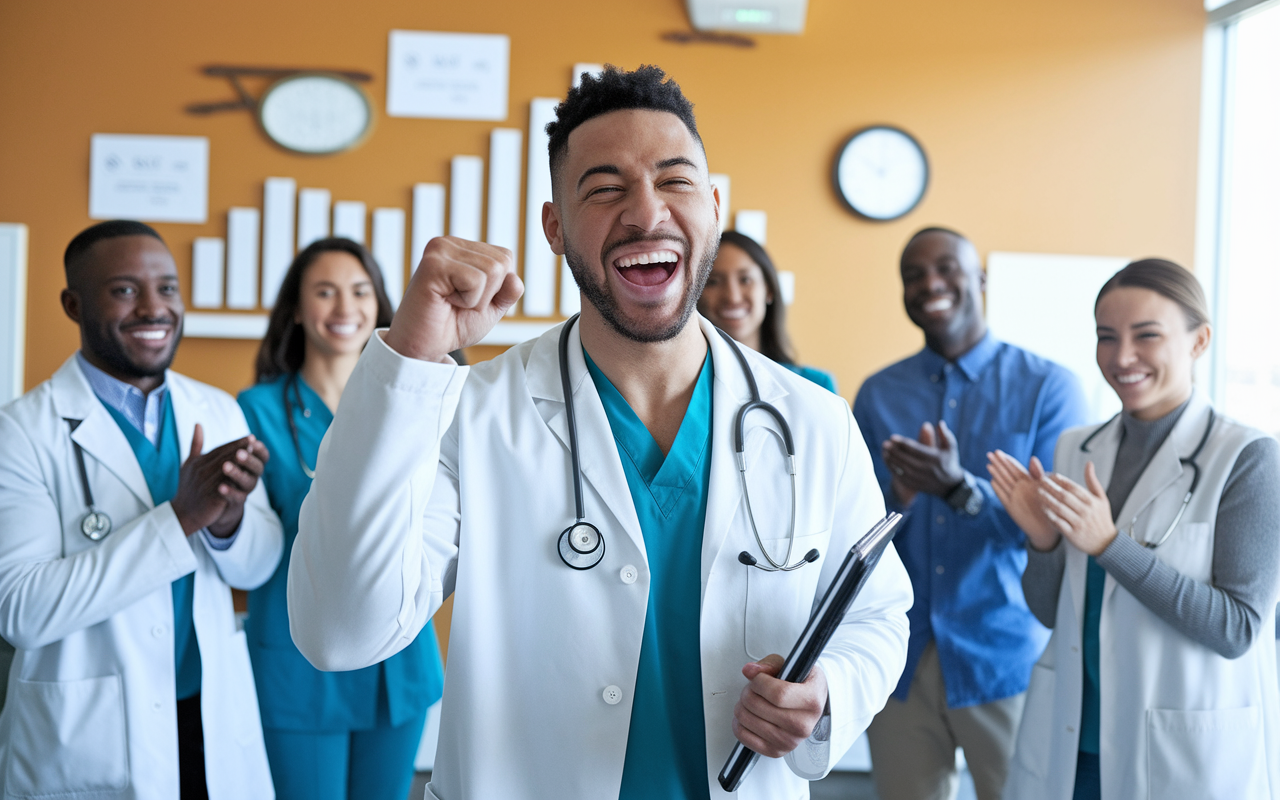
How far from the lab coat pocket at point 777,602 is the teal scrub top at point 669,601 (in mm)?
78

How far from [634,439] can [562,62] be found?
2.92 metres

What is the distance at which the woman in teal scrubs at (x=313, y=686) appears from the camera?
212 cm

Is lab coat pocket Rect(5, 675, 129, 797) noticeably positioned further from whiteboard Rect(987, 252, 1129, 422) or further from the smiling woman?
whiteboard Rect(987, 252, 1129, 422)

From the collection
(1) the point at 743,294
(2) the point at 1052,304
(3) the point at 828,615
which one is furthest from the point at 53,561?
(2) the point at 1052,304

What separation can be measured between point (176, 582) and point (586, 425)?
3.72ft

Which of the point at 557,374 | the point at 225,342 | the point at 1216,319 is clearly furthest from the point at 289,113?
the point at 1216,319

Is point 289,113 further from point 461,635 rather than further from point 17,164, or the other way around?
point 461,635

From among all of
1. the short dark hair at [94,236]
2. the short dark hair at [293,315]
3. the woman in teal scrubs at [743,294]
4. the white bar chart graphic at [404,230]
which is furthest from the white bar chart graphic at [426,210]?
the short dark hair at [94,236]

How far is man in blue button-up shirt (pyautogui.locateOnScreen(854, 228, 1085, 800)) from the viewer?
2.32m

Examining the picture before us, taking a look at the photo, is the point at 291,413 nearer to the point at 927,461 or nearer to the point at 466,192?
the point at 927,461

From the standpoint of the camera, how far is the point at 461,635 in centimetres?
125

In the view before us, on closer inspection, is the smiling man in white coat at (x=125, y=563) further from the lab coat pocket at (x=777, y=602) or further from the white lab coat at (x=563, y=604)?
the lab coat pocket at (x=777, y=602)

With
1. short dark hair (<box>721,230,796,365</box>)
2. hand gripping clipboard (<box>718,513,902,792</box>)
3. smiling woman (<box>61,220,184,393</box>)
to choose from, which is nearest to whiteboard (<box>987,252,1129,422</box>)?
short dark hair (<box>721,230,796,365</box>)

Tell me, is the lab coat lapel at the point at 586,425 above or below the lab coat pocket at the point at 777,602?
above
